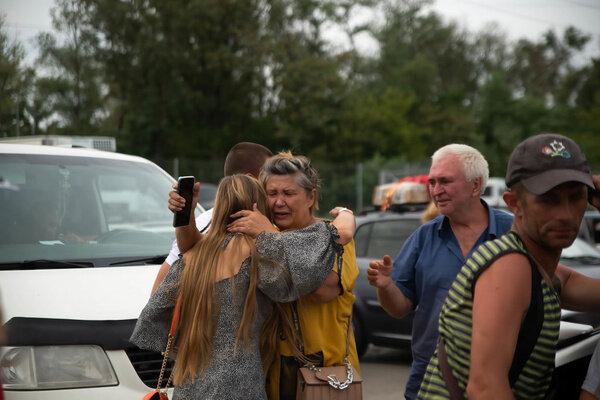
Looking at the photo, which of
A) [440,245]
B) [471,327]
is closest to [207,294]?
[471,327]

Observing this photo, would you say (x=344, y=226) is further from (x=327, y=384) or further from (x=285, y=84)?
(x=285, y=84)

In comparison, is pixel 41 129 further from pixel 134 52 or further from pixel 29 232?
pixel 134 52

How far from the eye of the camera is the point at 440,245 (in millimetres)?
3268

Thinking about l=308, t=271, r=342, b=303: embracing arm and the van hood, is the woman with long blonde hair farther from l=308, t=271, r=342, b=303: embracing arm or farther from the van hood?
the van hood

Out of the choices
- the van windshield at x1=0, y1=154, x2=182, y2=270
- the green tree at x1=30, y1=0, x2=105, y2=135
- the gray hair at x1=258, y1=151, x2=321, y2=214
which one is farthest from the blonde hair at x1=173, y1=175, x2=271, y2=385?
the green tree at x1=30, y1=0, x2=105, y2=135

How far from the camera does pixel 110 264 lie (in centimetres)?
392

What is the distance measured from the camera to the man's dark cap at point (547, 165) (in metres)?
1.72

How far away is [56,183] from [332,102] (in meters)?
31.0

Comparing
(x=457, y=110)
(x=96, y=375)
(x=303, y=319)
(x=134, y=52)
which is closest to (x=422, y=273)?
(x=303, y=319)

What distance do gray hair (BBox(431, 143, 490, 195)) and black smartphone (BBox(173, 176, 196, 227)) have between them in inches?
52.0

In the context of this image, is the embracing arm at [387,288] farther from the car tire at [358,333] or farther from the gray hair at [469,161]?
the car tire at [358,333]

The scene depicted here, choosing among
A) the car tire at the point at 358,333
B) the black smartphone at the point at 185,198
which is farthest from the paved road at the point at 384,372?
the black smartphone at the point at 185,198

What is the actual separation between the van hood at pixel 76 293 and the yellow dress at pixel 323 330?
0.93 m

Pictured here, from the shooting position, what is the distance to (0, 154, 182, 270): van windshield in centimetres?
396
